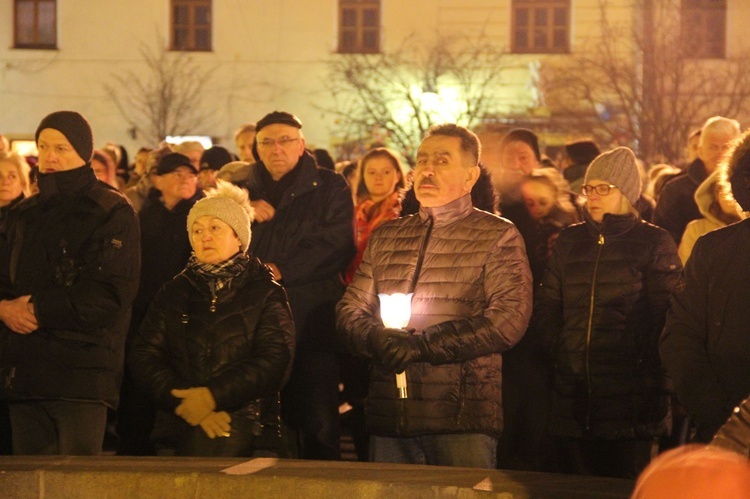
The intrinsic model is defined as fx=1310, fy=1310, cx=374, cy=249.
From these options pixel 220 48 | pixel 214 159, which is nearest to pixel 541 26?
pixel 220 48

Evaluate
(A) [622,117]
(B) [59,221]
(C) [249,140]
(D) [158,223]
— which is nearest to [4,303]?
(B) [59,221]

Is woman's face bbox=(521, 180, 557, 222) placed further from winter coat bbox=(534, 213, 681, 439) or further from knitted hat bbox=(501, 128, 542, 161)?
winter coat bbox=(534, 213, 681, 439)

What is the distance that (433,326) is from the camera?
219 inches

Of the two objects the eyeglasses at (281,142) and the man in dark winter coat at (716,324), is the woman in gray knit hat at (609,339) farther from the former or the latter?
the eyeglasses at (281,142)

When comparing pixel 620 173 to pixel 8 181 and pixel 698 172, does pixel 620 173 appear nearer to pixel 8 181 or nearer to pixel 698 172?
pixel 698 172

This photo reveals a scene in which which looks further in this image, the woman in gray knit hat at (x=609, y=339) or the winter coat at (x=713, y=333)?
the woman in gray knit hat at (x=609, y=339)

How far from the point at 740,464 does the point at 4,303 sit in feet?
14.5

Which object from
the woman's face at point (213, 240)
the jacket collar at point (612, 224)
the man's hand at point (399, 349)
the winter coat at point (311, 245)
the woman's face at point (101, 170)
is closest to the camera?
the man's hand at point (399, 349)

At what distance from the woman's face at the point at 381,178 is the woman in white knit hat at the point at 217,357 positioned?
2.84 meters

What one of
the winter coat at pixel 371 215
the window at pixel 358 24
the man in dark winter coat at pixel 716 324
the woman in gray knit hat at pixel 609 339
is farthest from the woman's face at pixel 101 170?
the window at pixel 358 24

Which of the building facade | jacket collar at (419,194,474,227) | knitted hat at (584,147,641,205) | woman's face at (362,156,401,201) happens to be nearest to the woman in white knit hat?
jacket collar at (419,194,474,227)

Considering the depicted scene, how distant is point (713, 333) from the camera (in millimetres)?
4742

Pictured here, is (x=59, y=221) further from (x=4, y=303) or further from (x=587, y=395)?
(x=587, y=395)

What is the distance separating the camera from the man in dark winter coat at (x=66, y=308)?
6.16m
